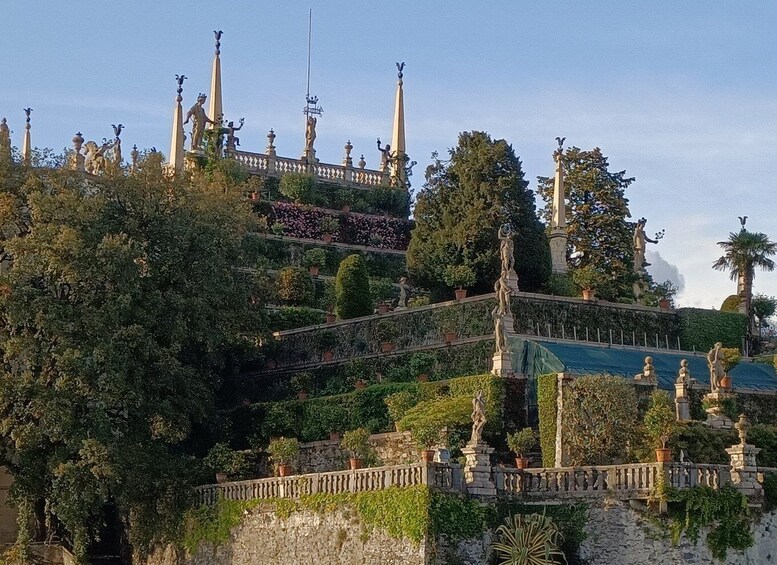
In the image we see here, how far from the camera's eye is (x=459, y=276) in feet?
177

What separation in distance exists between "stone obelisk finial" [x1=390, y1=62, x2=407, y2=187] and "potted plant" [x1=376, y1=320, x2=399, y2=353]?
756 inches

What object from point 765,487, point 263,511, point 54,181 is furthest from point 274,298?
point 765,487

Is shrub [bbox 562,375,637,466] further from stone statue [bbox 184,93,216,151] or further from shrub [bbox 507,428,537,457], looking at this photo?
stone statue [bbox 184,93,216,151]

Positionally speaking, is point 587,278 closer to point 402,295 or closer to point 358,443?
point 402,295

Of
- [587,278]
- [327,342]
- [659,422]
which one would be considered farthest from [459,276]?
[659,422]

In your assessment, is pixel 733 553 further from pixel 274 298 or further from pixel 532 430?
pixel 274 298

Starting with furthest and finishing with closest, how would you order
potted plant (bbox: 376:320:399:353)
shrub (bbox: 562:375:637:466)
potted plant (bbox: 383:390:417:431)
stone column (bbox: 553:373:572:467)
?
potted plant (bbox: 376:320:399:353) < potted plant (bbox: 383:390:417:431) < stone column (bbox: 553:373:572:467) < shrub (bbox: 562:375:637:466)

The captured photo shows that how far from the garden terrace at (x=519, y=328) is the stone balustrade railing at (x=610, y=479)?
878cm

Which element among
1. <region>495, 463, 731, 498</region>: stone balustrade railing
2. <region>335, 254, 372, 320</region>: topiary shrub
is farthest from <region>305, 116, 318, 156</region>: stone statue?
<region>495, 463, 731, 498</region>: stone balustrade railing

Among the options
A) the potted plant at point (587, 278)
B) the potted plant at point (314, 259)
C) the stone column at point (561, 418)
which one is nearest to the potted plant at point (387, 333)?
the potted plant at point (587, 278)

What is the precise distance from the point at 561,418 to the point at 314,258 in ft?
76.3

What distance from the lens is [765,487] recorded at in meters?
38.6

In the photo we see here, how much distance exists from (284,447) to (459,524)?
28.3ft

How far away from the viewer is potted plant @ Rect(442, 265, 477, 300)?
5394cm
